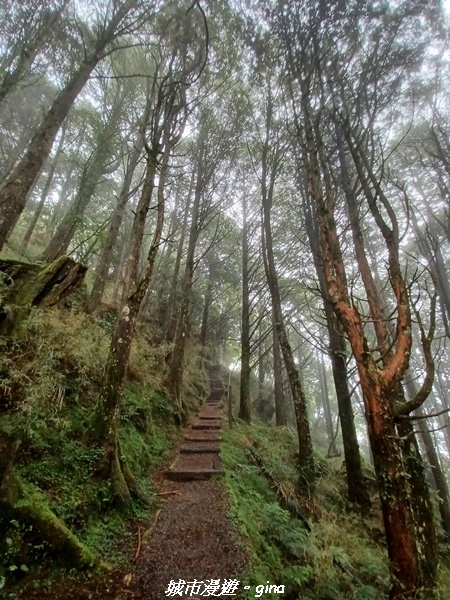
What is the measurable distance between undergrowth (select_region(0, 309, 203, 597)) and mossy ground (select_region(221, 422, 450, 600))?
57.7 inches

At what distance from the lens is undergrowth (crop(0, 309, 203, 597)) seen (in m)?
2.68

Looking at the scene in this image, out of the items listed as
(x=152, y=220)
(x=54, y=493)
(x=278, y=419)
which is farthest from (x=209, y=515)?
→ (x=152, y=220)

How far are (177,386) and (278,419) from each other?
206 inches

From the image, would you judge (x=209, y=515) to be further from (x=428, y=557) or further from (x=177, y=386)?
(x=177, y=386)

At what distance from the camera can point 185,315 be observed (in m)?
9.69

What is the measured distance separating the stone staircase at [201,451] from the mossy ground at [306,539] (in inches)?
10.8

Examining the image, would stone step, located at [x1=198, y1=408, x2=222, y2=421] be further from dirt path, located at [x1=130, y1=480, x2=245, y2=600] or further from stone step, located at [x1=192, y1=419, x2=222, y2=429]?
dirt path, located at [x1=130, y1=480, x2=245, y2=600]

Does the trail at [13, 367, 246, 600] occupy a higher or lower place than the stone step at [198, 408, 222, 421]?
lower

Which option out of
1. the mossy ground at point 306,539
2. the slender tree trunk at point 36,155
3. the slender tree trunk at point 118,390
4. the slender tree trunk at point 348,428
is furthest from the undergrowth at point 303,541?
the slender tree trunk at point 36,155

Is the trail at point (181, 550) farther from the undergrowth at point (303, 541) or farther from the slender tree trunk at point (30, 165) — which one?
the slender tree trunk at point (30, 165)

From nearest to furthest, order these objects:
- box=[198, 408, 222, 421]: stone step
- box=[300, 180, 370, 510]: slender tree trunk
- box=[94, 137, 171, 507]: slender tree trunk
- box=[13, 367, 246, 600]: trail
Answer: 1. box=[13, 367, 246, 600]: trail
2. box=[94, 137, 171, 507]: slender tree trunk
3. box=[300, 180, 370, 510]: slender tree trunk
4. box=[198, 408, 222, 421]: stone step

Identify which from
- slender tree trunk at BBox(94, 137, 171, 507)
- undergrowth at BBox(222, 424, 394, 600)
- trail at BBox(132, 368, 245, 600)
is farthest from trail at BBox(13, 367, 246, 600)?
slender tree trunk at BBox(94, 137, 171, 507)

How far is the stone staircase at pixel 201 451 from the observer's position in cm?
538

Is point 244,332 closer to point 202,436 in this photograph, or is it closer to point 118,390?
point 202,436
